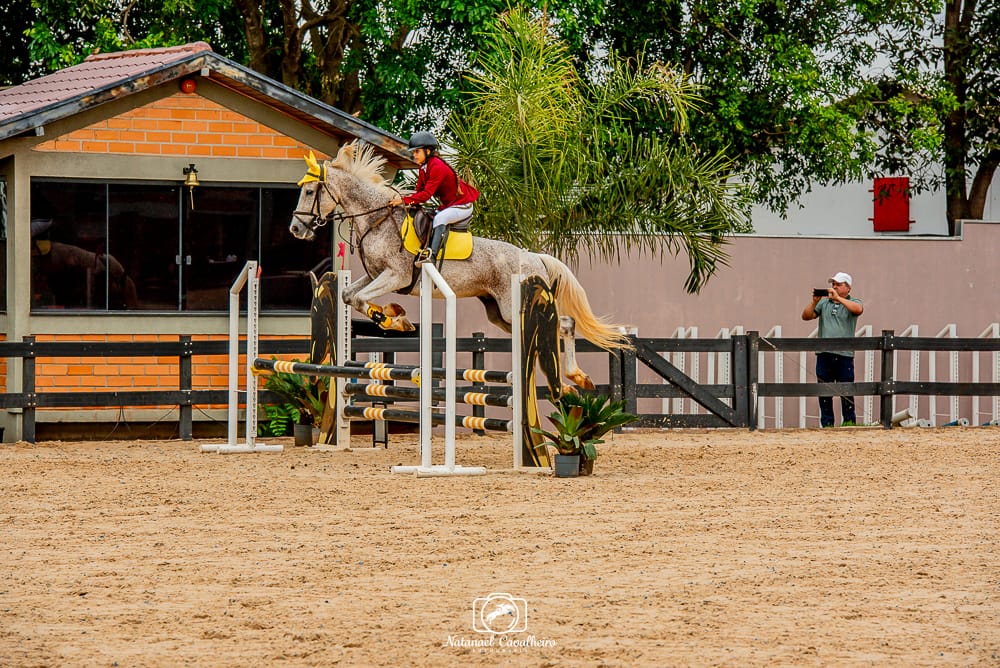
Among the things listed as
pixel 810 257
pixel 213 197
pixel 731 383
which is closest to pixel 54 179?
pixel 213 197

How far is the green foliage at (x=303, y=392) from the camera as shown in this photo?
575 inches

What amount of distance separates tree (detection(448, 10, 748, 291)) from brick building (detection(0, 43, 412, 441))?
114 cm

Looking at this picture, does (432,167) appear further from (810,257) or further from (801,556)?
(810,257)

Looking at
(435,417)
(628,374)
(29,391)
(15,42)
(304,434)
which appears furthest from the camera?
(15,42)

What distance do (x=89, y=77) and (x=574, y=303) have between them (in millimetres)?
6483

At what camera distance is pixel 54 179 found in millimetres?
15703

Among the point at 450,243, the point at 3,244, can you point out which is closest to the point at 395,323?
the point at 450,243

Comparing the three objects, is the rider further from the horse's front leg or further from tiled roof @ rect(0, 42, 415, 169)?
tiled roof @ rect(0, 42, 415, 169)

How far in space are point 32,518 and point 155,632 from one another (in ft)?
12.3

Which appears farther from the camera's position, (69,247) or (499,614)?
(69,247)

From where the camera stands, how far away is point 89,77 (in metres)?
16.5

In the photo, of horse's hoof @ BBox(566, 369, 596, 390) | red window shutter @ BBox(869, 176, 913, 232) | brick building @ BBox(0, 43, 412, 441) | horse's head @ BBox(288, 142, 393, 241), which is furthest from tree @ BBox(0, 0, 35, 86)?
red window shutter @ BBox(869, 176, 913, 232)

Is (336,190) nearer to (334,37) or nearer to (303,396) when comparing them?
(303,396)

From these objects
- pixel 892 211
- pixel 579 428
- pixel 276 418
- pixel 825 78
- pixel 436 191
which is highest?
pixel 825 78
